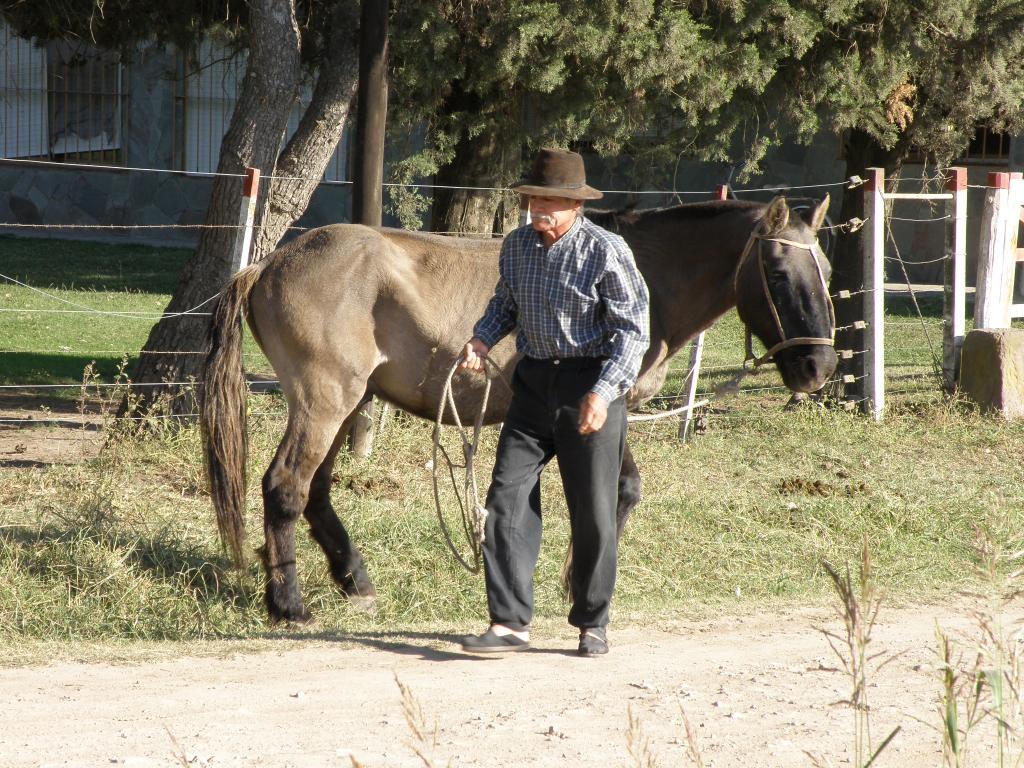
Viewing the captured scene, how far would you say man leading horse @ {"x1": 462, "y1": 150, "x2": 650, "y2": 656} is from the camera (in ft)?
15.0

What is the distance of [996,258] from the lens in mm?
10703

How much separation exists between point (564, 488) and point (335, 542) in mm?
1891

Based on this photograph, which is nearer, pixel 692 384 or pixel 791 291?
pixel 791 291

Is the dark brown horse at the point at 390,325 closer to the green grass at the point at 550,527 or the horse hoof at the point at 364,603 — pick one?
the horse hoof at the point at 364,603

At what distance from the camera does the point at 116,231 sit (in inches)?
818

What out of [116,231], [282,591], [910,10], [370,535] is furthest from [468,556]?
[116,231]

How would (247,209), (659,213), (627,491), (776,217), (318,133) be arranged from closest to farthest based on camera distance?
1. (627,491)
2. (776,217)
3. (659,213)
4. (247,209)
5. (318,133)

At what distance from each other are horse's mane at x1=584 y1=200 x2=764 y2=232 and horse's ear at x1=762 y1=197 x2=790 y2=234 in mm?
275

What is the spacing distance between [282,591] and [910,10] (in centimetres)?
694

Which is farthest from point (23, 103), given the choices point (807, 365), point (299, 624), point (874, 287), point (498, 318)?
point (498, 318)

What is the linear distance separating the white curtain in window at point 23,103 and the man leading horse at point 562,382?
1817 cm

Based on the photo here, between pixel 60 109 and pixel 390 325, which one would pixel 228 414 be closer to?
pixel 390 325

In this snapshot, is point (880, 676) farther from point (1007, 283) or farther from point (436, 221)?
point (1007, 283)

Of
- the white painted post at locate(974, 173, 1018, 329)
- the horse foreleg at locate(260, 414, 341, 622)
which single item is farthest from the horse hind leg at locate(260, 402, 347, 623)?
→ the white painted post at locate(974, 173, 1018, 329)
